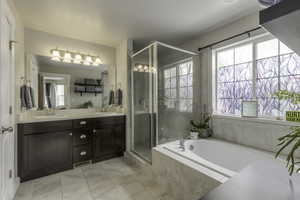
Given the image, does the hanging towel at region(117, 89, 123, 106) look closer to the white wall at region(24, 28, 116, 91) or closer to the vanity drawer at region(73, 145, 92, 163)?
the white wall at region(24, 28, 116, 91)

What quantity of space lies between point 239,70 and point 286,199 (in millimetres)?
2157

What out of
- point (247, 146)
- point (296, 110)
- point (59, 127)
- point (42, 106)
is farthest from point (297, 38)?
point (42, 106)

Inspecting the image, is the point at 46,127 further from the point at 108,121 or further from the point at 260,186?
the point at 260,186

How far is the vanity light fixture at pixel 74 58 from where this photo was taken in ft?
→ 9.07

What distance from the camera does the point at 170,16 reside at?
7.06ft

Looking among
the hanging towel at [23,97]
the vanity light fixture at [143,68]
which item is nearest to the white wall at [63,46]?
the vanity light fixture at [143,68]

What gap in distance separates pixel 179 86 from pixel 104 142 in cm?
173

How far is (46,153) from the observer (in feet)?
7.35

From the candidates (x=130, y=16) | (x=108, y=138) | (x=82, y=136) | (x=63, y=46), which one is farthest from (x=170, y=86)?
(x=63, y=46)

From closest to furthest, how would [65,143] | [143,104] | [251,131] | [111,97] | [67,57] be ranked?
[251,131], [65,143], [143,104], [67,57], [111,97]

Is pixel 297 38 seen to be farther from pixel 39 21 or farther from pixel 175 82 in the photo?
pixel 39 21

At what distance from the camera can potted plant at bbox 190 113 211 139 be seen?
8.24ft

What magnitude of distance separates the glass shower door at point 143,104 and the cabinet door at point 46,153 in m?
1.16

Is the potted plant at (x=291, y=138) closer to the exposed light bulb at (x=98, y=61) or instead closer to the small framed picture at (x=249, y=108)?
the small framed picture at (x=249, y=108)
